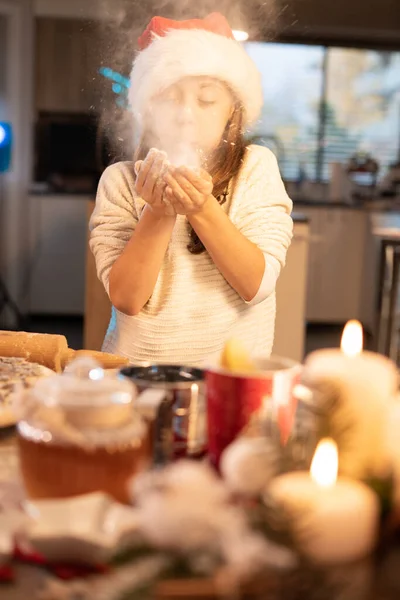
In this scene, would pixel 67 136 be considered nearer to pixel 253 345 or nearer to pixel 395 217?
pixel 395 217

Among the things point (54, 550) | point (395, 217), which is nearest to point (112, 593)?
point (54, 550)

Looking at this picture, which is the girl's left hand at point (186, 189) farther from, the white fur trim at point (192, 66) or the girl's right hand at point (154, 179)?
the white fur trim at point (192, 66)

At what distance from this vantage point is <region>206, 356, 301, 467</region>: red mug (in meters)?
0.72

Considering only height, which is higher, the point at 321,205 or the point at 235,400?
the point at 321,205

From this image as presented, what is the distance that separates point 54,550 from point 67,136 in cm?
541

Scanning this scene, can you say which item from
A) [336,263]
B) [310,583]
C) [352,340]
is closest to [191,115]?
[352,340]

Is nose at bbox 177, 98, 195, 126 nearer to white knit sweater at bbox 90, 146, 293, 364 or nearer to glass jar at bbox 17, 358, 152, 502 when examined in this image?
white knit sweater at bbox 90, 146, 293, 364

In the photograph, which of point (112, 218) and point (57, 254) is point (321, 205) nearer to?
point (57, 254)

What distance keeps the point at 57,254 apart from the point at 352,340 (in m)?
4.99

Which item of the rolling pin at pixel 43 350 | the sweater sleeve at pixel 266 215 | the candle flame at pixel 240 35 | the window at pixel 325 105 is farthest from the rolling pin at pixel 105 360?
the window at pixel 325 105

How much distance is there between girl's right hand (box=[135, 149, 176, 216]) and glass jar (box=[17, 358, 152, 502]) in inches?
23.4

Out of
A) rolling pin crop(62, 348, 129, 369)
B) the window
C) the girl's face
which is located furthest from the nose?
the window

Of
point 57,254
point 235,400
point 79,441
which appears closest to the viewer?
point 79,441

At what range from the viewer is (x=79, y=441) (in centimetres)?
61
